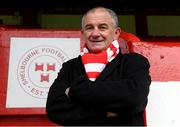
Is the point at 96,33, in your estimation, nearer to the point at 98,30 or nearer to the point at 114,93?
the point at 98,30

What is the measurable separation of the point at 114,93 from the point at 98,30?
27 cm

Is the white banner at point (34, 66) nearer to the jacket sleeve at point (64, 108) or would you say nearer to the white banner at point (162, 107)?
the white banner at point (162, 107)

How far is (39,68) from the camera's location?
2.07 metres

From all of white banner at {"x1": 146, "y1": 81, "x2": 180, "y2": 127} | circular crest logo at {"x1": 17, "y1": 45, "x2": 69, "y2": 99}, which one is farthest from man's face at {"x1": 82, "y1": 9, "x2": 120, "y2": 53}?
circular crest logo at {"x1": 17, "y1": 45, "x2": 69, "y2": 99}

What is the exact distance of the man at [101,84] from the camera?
1238mm

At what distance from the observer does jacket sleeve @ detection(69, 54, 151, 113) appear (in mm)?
1232

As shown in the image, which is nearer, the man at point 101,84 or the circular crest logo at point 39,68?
the man at point 101,84

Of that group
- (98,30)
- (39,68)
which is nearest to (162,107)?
(98,30)

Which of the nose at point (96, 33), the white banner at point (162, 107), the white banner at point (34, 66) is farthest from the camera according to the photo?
the white banner at point (34, 66)

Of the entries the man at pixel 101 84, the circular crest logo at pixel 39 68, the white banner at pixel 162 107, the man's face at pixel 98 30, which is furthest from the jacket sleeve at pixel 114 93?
Answer: the circular crest logo at pixel 39 68

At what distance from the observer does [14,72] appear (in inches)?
80.8

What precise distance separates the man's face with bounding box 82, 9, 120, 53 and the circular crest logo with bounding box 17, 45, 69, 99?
68cm

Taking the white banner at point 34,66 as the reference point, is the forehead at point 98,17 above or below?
above

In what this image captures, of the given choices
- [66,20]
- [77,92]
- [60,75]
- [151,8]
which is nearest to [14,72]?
[60,75]
